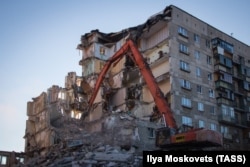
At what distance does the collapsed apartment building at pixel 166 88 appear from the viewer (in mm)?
51969

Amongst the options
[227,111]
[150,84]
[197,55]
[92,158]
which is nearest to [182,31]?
[197,55]

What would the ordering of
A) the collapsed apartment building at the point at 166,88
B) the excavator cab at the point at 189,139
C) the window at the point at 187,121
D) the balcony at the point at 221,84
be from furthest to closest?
the balcony at the point at 221,84, the collapsed apartment building at the point at 166,88, the window at the point at 187,121, the excavator cab at the point at 189,139

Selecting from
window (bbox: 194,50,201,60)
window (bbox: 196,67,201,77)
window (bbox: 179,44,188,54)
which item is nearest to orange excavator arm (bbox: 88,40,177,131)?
window (bbox: 179,44,188,54)

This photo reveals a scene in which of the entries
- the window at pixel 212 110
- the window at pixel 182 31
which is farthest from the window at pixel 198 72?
the window at pixel 182 31

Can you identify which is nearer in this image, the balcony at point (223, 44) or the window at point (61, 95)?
the balcony at point (223, 44)

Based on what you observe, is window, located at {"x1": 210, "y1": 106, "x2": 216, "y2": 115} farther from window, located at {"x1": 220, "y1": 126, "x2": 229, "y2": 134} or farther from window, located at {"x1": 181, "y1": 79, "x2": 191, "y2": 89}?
window, located at {"x1": 181, "y1": 79, "x2": 191, "y2": 89}

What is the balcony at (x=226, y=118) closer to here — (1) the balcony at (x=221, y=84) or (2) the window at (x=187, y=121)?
(1) the balcony at (x=221, y=84)

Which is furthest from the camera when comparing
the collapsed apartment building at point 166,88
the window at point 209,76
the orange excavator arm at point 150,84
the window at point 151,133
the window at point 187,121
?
the window at point 209,76

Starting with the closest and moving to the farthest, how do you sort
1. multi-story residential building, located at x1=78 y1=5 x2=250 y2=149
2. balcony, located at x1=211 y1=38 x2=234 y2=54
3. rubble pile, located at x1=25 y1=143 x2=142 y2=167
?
rubble pile, located at x1=25 y1=143 x2=142 y2=167
multi-story residential building, located at x1=78 y1=5 x2=250 y2=149
balcony, located at x1=211 y1=38 x2=234 y2=54

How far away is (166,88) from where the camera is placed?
51.8m

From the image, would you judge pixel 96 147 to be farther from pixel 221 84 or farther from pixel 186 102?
pixel 221 84

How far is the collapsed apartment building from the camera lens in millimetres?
51969

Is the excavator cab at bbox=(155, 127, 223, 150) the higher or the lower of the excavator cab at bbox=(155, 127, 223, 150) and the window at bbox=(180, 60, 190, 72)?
the lower

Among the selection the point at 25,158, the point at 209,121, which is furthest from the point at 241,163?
the point at 25,158
